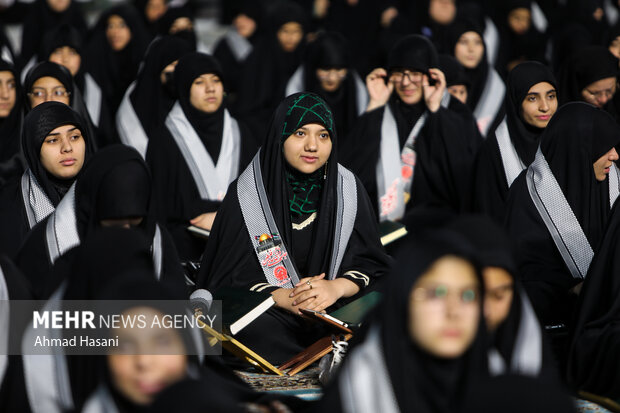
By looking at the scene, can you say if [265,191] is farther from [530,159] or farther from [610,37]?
[610,37]

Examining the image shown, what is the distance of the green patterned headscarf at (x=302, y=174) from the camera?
4469 millimetres

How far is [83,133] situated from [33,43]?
565 cm

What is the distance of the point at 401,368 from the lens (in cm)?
266

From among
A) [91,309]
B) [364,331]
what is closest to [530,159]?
[364,331]

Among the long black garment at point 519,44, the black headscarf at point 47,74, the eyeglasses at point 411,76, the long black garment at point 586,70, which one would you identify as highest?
the long black garment at point 519,44

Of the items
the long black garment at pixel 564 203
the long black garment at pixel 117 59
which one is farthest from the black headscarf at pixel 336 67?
the long black garment at pixel 564 203

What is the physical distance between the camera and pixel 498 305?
3.06 meters

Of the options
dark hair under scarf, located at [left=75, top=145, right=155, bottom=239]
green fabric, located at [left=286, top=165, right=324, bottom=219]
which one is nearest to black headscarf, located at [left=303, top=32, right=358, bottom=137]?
green fabric, located at [left=286, top=165, right=324, bottom=219]

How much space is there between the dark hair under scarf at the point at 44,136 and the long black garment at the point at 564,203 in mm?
1885

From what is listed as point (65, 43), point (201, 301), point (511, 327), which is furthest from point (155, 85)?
point (511, 327)

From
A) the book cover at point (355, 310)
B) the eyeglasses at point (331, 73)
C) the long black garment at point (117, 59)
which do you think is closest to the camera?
the book cover at point (355, 310)

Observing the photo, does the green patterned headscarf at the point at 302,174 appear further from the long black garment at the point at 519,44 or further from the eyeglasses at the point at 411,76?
the long black garment at the point at 519,44

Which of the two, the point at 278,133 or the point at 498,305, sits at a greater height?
the point at 278,133

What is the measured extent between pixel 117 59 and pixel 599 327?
19.4ft
